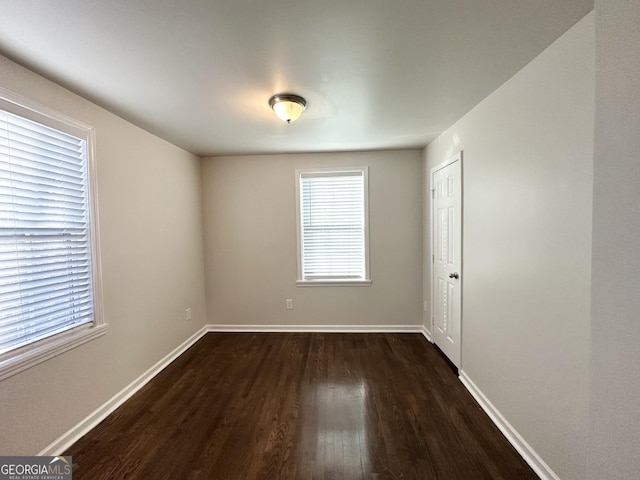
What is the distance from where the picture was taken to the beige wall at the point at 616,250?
2.32 feet

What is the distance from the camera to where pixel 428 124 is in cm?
270

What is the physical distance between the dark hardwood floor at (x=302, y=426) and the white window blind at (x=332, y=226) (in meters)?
1.18

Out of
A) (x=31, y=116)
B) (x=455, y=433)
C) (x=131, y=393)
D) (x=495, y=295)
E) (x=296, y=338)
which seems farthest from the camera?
(x=296, y=338)

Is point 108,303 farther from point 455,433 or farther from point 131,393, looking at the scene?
point 455,433

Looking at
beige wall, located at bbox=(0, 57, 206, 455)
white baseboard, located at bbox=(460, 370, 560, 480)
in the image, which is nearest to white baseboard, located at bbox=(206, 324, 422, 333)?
beige wall, located at bbox=(0, 57, 206, 455)

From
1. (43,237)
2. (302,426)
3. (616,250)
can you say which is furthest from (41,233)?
(616,250)

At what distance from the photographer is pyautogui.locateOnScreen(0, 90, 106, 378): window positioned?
1.54 metres

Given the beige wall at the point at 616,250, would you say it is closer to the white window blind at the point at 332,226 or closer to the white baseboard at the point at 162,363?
the white baseboard at the point at 162,363

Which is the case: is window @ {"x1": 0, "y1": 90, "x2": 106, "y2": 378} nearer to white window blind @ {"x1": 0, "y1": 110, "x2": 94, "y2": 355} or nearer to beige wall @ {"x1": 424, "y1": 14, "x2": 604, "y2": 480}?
white window blind @ {"x1": 0, "y1": 110, "x2": 94, "y2": 355}

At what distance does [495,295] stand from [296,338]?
2414mm

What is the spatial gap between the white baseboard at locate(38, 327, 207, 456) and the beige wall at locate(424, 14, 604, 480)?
2.95 meters

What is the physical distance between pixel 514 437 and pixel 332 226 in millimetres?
2731

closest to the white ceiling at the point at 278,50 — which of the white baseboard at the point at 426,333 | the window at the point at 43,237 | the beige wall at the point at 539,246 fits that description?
the beige wall at the point at 539,246

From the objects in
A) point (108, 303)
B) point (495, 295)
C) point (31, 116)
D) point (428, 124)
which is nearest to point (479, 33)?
point (428, 124)
